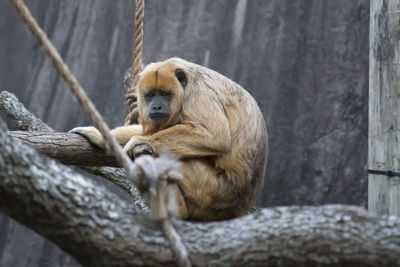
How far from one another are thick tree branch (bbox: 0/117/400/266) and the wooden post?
2.31 m

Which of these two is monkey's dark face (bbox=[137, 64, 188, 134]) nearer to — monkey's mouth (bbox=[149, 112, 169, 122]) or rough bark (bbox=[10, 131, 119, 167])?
monkey's mouth (bbox=[149, 112, 169, 122])

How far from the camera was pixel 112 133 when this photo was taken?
513cm

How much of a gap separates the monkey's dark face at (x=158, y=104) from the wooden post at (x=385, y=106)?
2.03m

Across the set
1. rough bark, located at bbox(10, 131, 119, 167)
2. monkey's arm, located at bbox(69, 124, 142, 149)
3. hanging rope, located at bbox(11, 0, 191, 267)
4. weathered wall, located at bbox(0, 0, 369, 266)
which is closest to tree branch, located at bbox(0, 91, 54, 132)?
monkey's arm, located at bbox(69, 124, 142, 149)

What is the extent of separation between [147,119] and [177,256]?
278cm

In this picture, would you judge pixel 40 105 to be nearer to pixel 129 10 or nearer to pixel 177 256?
pixel 129 10

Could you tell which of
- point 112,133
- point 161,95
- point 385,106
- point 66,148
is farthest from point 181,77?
point 385,106

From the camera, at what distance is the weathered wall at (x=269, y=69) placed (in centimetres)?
819

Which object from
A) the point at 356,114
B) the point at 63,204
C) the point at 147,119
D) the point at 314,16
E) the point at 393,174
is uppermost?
the point at 314,16

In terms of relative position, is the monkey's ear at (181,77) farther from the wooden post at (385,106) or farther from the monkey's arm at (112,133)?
the wooden post at (385,106)

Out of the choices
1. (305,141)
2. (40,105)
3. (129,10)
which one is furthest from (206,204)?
(40,105)

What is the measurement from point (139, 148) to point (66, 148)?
0.71 m

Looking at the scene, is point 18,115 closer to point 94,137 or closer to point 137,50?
point 94,137

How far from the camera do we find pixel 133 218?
2.57 m
